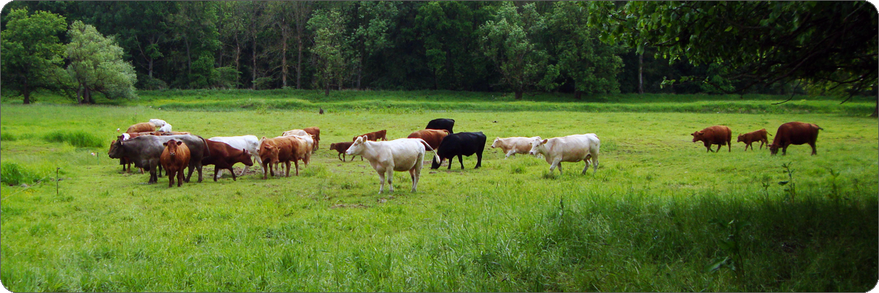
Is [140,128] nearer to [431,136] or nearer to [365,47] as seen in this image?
[431,136]

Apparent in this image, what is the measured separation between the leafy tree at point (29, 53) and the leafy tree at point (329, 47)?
30.0m

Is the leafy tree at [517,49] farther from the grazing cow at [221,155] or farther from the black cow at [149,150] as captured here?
the black cow at [149,150]

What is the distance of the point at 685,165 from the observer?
1385 cm

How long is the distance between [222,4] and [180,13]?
16.0 meters

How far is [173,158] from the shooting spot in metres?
12.0

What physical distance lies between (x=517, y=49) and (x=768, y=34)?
155 feet

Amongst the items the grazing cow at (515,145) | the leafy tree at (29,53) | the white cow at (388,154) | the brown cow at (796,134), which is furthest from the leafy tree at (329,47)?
the brown cow at (796,134)

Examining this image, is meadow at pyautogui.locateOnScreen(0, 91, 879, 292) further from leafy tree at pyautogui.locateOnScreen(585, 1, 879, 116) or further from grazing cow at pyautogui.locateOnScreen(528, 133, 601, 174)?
leafy tree at pyautogui.locateOnScreen(585, 1, 879, 116)

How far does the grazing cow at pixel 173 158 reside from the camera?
12.0 metres

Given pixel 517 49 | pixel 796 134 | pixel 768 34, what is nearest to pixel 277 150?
pixel 768 34

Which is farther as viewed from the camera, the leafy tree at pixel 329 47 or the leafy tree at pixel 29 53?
the leafy tree at pixel 329 47

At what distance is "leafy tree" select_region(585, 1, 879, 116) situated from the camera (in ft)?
17.5

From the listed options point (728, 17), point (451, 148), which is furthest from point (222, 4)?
point (728, 17)

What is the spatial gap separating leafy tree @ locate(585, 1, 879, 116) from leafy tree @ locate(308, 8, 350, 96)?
164 ft
